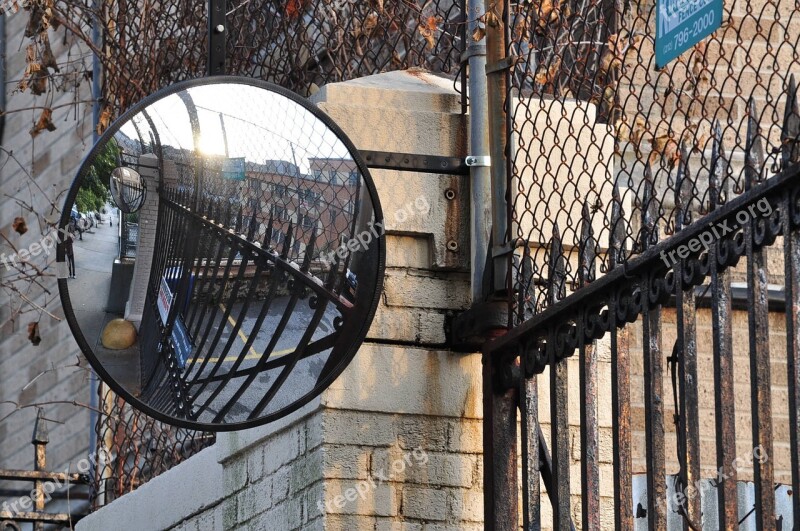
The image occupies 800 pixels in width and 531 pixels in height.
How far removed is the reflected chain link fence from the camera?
5598mm

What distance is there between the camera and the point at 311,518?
4.78 metres

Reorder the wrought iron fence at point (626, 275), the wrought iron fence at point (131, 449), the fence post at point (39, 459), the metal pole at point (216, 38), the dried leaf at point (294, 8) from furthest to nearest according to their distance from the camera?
the fence post at point (39, 459)
the wrought iron fence at point (131, 449)
the dried leaf at point (294, 8)
the metal pole at point (216, 38)
the wrought iron fence at point (626, 275)

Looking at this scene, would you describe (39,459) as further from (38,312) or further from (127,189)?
(127,189)

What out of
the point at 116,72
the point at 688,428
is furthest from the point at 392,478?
the point at 116,72

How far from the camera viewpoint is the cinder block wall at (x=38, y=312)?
1265 cm

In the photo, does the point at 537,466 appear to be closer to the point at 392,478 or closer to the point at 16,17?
the point at 392,478

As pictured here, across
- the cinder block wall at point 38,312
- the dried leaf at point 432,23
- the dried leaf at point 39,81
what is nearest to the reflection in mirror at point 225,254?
the dried leaf at point 432,23

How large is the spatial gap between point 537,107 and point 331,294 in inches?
38.6

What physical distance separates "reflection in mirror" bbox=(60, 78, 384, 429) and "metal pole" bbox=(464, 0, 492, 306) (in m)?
0.41
